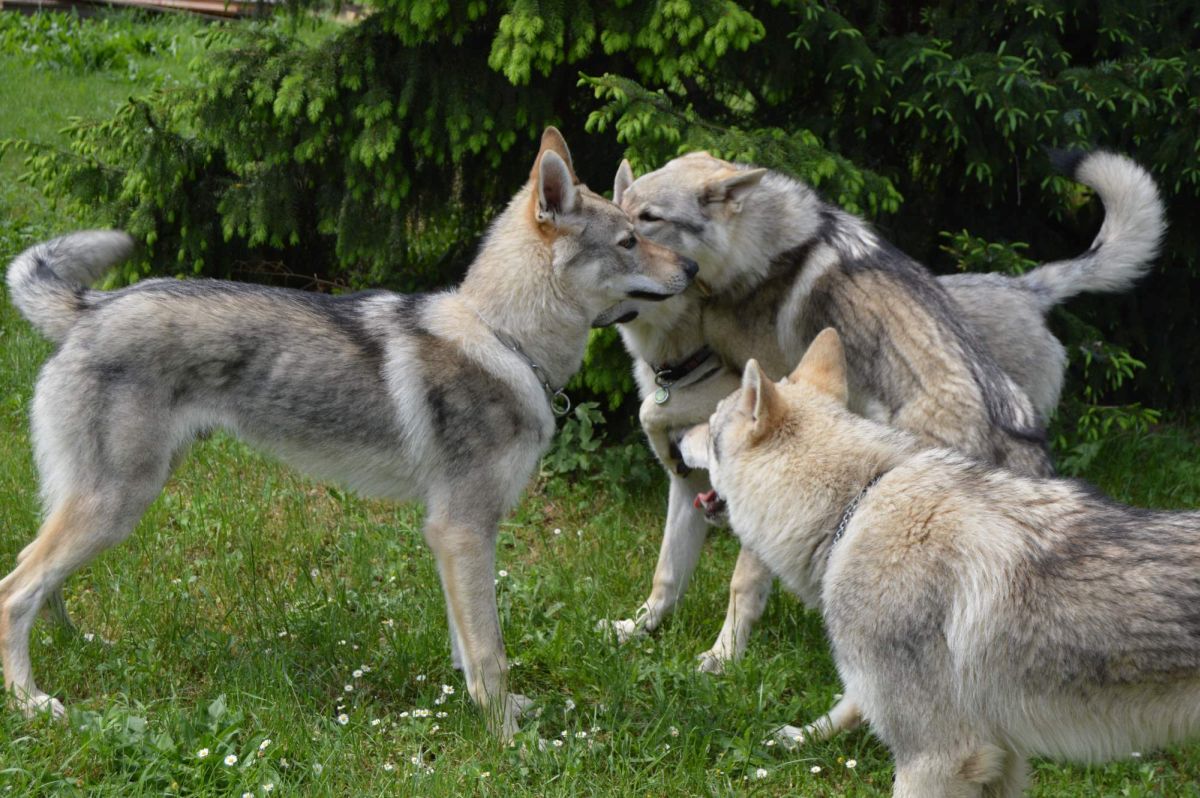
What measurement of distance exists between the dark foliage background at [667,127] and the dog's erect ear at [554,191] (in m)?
0.95

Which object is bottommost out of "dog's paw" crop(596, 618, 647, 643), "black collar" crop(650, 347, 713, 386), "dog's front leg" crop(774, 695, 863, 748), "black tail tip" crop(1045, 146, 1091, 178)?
"dog's paw" crop(596, 618, 647, 643)

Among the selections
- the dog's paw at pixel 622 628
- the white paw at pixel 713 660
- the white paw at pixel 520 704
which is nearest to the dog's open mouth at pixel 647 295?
the dog's paw at pixel 622 628

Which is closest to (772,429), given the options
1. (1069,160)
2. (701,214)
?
(701,214)

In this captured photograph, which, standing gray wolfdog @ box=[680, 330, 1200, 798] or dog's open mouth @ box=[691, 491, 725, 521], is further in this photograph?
dog's open mouth @ box=[691, 491, 725, 521]

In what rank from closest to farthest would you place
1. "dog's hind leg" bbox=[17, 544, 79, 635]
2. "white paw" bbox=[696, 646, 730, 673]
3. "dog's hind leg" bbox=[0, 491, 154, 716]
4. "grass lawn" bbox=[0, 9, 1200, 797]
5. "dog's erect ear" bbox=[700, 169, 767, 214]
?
"grass lawn" bbox=[0, 9, 1200, 797]
"dog's hind leg" bbox=[0, 491, 154, 716]
"dog's hind leg" bbox=[17, 544, 79, 635]
"white paw" bbox=[696, 646, 730, 673]
"dog's erect ear" bbox=[700, 169, 767, 214]

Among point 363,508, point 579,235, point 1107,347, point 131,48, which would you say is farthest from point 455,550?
point 131,48

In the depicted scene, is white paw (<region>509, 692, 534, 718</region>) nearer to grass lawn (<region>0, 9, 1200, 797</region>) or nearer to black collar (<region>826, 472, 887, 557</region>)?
grass lawn (<region>0, 9, 1200, 797</region>)

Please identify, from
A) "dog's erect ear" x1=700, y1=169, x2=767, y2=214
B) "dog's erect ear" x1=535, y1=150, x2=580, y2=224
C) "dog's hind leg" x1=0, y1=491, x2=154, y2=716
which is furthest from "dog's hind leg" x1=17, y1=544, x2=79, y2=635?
"dog's erect ear" x1=700, y1=169, x2=767, y2=214

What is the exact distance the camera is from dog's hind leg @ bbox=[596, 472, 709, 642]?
193 inches

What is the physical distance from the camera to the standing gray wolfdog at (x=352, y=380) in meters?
3.92

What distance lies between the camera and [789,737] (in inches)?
162

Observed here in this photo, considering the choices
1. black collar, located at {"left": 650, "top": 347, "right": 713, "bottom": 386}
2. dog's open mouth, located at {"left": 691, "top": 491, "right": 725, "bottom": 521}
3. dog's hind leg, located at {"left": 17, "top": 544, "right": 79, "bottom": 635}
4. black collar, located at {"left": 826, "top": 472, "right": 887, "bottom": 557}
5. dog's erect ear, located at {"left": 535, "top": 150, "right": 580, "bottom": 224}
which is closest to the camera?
black collar, located at {"left": 826, "top": 472, "right": 887, "bottom": 557}

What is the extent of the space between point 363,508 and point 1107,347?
12.7ft

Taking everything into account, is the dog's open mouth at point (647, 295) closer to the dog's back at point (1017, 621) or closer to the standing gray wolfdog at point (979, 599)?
the standing gray wolfdog at point (979, 599)
